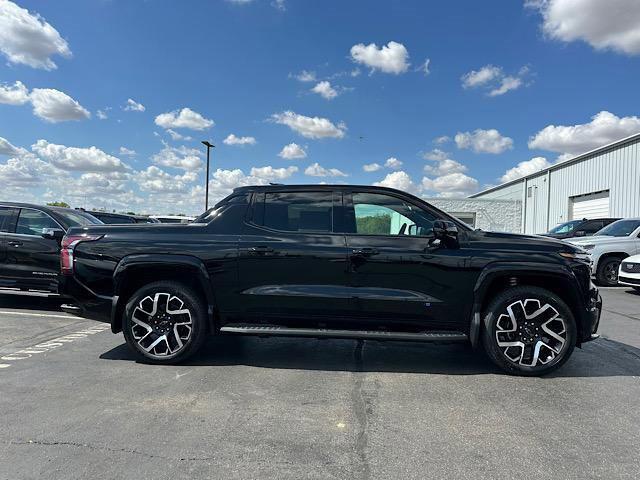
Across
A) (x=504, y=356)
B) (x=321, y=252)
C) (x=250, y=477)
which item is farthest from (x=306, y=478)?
(x=504, y=356)

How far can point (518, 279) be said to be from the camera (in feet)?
14.7

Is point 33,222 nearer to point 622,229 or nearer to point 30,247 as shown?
point 30,247

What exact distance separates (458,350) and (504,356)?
1.07 meters

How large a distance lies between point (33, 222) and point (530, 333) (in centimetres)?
754

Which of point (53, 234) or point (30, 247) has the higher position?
point (53, 234)

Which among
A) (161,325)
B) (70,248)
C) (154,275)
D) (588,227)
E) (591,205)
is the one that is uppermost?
(591,205)

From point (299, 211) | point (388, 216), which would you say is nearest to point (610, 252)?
point (388, 216)

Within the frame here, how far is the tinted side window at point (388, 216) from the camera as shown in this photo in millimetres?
4609

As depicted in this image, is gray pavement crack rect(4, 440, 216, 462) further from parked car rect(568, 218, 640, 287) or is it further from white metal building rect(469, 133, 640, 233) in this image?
white metal building rect(469, 133, 640, 233)

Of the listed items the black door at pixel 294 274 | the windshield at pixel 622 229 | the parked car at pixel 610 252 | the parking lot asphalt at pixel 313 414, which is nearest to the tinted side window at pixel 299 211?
the black door at pixel 294 274

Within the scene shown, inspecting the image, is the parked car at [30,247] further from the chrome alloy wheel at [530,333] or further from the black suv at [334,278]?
the chrome alloy wheel at [530,333]

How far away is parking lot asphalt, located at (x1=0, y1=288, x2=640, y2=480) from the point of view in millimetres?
2795

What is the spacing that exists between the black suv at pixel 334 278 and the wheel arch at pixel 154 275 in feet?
0.04

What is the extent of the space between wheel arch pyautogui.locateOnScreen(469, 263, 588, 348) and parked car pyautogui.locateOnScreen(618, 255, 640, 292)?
22.1 ft
